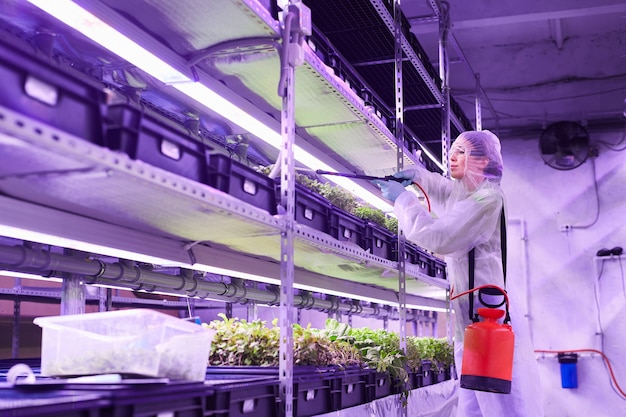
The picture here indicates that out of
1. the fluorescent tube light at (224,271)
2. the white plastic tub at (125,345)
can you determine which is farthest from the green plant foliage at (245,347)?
the white plastic tub at (125,345)

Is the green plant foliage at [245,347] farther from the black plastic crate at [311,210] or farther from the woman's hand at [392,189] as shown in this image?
the woman's hand at [392,189]

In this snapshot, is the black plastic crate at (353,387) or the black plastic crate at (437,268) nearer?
the black plastic crate at (353,387)

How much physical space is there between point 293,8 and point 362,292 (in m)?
2.69

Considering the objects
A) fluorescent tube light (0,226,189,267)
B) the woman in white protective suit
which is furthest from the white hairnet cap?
fluorescent tube light (0,226,189,267)

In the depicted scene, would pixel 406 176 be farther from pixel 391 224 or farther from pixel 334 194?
pixel 391 224

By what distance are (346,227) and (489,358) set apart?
878 millimetres

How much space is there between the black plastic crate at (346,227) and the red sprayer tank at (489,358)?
2.36ft

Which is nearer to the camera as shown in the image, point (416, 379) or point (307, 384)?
point (307, 384)

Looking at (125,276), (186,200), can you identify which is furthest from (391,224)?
(186,200)

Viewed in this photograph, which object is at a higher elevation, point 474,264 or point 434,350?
point 474,264

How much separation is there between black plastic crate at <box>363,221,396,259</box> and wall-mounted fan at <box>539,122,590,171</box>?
545 cm

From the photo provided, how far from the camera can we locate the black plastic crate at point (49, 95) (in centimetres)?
134

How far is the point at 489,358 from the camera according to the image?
282cm

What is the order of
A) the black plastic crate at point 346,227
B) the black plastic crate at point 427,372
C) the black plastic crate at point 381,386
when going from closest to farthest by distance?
the black plastic crate at point 346,227, the black plastic crate at point 381,386, the black plastic crate at point 427,372
